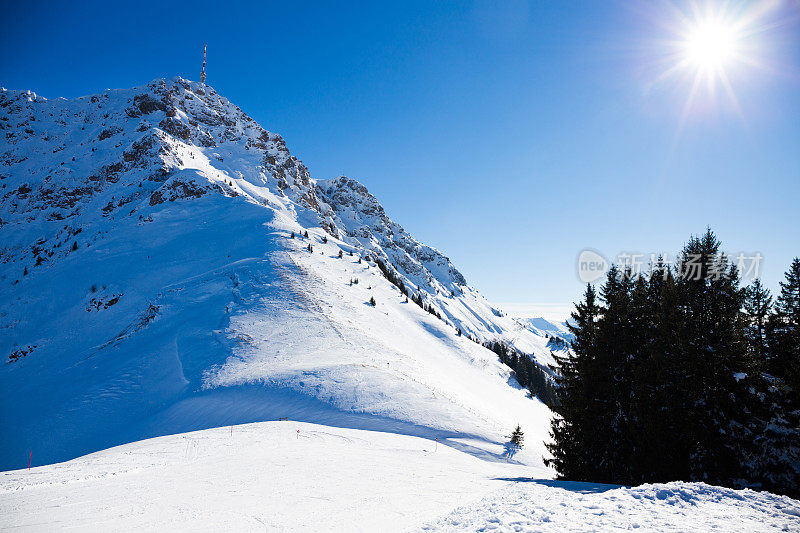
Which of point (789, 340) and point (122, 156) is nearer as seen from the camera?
point (789, 340)

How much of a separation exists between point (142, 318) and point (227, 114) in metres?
125

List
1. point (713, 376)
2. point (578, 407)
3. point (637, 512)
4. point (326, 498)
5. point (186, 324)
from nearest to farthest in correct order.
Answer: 1. point (637, 512)
2. point (326, 498)
3. point (713, 376)
4. point (578, 407)
5. point (186, 324)

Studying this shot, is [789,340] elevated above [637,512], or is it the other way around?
[789,340]

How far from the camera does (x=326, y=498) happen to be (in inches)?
442

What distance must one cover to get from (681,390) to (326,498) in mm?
15304

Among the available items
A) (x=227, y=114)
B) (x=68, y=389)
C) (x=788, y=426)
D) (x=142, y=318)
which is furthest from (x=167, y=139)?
(x=788, y=426)

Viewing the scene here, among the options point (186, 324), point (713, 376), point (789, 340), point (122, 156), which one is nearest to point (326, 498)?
point (713, 376)

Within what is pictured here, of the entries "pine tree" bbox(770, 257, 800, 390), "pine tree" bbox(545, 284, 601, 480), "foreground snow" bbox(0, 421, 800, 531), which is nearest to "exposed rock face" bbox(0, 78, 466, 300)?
"foreground snow" bbox(0, 421, 800, 531)

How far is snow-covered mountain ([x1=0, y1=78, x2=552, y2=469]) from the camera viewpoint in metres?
27.1

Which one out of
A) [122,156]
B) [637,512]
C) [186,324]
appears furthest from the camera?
[122,156]

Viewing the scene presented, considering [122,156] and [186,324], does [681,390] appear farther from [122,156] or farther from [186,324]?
[122,156]

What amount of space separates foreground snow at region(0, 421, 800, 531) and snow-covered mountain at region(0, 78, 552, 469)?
383 inches

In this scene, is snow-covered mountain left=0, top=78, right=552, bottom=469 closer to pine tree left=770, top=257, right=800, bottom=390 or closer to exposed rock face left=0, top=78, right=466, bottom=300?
exposed rock face left=0, top=78, right=466, bottom=300

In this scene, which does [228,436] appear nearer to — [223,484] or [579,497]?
[223,484]
